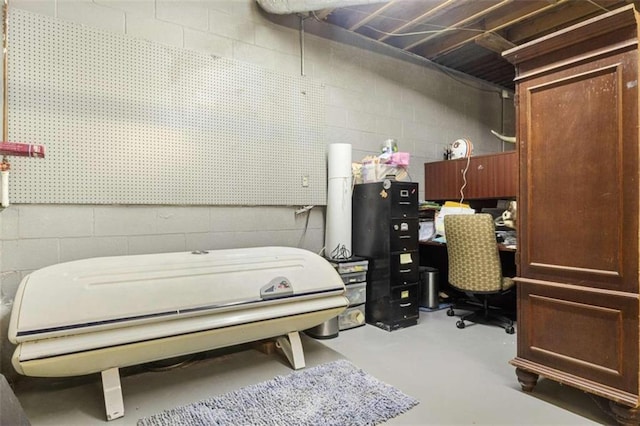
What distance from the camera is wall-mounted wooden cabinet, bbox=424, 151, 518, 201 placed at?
367 cm

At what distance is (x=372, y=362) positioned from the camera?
2.45 metres

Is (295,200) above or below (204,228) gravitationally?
above

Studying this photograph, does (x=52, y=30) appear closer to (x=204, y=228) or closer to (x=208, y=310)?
(x=204, y=228)

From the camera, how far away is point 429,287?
149 inches

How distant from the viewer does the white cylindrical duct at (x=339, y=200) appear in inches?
128

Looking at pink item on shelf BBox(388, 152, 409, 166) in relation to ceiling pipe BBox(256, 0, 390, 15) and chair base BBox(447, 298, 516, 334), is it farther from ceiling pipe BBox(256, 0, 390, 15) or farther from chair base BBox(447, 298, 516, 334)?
chair base BBox(447, 298, 516, 334)

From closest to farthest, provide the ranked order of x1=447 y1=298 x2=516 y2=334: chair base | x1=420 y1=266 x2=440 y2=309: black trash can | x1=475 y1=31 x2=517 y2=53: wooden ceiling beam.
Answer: x1=447 y1=298 x2=516 y2=334: chair base → x1=475 y1=31 x2=517 y2=53: wooden ceiling beam → x1=420 y1=266 x2=440 y2=309: black trash can

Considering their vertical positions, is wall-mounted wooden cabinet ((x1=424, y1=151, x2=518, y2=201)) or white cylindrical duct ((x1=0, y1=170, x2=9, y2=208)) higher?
wall-mounted wooden cabinet ((x1=424, y1=151, x2=518, y2=201))

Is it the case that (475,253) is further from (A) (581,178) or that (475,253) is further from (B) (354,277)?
(A) (581,178)

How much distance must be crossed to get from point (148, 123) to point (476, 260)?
289 cm

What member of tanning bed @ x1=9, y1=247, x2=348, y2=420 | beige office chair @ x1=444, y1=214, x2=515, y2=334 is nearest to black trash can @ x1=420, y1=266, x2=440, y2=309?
beige office chair @ x1=444, y1=214, x2=515, y2=334

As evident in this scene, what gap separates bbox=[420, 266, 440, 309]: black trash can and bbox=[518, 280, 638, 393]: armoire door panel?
1.68 m

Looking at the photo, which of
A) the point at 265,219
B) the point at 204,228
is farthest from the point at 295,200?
the point at 204,228

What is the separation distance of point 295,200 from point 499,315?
222 cm
